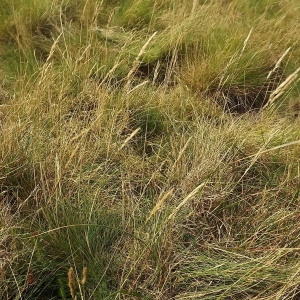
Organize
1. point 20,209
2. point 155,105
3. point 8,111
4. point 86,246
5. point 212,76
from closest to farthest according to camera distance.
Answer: point 86,246 < point 20,209 < point 8,111 < point 155,105 < point 212,76

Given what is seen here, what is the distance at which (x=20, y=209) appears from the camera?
1689 millimetres

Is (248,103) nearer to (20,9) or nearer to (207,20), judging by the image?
(207,20)

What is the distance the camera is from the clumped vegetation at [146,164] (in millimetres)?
1513

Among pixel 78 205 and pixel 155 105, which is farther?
pixel 155 105

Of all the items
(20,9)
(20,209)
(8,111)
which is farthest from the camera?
(20,9)

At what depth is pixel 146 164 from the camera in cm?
204

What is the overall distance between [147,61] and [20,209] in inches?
56.8

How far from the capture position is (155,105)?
241 cm

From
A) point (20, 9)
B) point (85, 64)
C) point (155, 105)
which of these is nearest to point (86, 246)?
point (155, 105)

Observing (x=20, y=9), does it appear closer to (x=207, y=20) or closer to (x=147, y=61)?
(x=147, y=61)

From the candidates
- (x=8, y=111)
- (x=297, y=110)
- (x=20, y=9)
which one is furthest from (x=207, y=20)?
(x=8, y=111)

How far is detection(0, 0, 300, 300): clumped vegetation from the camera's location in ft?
4.96

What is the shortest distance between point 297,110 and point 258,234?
1.20 m

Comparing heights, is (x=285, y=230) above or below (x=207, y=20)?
below
